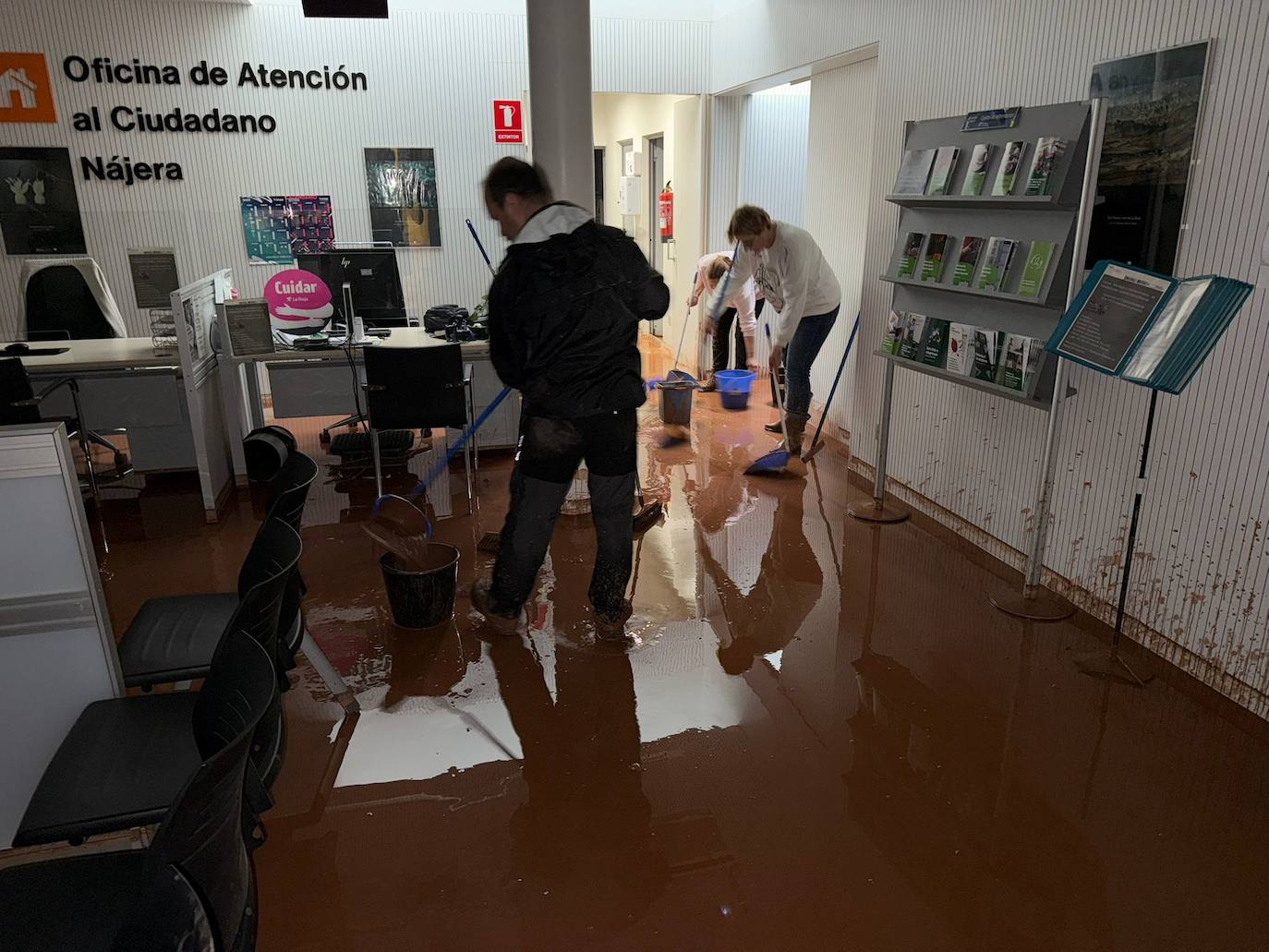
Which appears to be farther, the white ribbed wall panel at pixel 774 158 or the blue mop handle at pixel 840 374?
the white ribbed wall panel at pixel 774 158

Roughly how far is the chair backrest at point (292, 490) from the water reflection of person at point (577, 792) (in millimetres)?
1024

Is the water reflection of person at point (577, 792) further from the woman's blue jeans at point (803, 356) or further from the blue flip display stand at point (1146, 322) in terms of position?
the woman's blue jeans at point (803, 356)

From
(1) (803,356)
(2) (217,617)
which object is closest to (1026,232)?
(1) (803,356)

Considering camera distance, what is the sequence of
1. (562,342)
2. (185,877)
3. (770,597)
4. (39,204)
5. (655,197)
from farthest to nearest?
(655,197) < (39,204) < (770,597) < (562,342) < (185,877)

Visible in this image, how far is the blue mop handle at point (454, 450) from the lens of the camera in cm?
504

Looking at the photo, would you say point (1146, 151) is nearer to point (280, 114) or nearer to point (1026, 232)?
point (1026, 232)

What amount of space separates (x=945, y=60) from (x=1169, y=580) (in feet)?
8.73

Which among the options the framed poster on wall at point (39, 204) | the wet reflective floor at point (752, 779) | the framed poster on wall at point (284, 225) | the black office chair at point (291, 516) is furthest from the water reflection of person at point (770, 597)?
the framed poster on wall at point (39, 204)

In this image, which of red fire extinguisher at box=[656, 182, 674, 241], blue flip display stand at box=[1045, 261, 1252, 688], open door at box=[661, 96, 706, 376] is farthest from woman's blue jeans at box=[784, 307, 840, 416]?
red fire extinguisher at box=[656, 182, 674, 241]

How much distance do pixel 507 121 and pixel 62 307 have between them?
3560 millimetres

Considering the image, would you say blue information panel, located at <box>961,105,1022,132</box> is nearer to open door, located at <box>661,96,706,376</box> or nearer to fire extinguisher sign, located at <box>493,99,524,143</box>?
open door, located at <box>661,96,706,376</box>

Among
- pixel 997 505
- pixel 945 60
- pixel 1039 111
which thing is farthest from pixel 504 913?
pixel 945 60

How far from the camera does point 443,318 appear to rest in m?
5.58

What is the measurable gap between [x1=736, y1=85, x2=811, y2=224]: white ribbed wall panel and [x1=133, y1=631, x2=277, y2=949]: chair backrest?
22.9 feet
